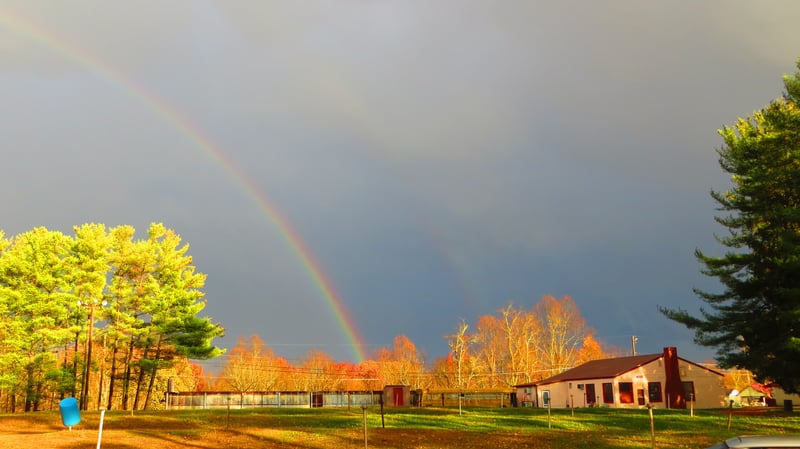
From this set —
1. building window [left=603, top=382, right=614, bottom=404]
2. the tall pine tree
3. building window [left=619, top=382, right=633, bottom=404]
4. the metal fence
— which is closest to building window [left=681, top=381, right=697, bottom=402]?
building window [left=619, top=382, right=633, bottom=404]

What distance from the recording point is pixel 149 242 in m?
58.4

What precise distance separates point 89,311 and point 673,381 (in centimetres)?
5138

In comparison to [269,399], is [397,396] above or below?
above

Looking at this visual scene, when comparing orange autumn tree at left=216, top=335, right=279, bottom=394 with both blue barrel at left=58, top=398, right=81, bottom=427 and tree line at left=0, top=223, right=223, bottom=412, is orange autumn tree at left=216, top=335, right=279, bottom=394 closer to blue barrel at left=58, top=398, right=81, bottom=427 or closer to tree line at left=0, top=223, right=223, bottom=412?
tree line at left=0, top=223, right=223, bottom=412

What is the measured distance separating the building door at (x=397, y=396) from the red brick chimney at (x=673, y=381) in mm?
25677

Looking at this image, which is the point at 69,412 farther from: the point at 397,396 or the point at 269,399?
the point at 269,399

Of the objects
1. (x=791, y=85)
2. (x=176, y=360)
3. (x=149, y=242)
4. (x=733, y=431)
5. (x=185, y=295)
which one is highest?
(x=791, y=85)

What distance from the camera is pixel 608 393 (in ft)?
179

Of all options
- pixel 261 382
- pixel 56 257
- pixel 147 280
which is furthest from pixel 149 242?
pixel 261 382

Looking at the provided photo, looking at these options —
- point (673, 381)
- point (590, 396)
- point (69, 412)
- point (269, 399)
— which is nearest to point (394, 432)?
point (69, 412)

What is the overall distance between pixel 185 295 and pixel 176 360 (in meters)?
6.58

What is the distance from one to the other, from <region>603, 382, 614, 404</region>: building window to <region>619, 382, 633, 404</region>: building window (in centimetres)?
75

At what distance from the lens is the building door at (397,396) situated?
63.8m

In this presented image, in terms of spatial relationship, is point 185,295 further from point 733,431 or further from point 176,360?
point 733,431
